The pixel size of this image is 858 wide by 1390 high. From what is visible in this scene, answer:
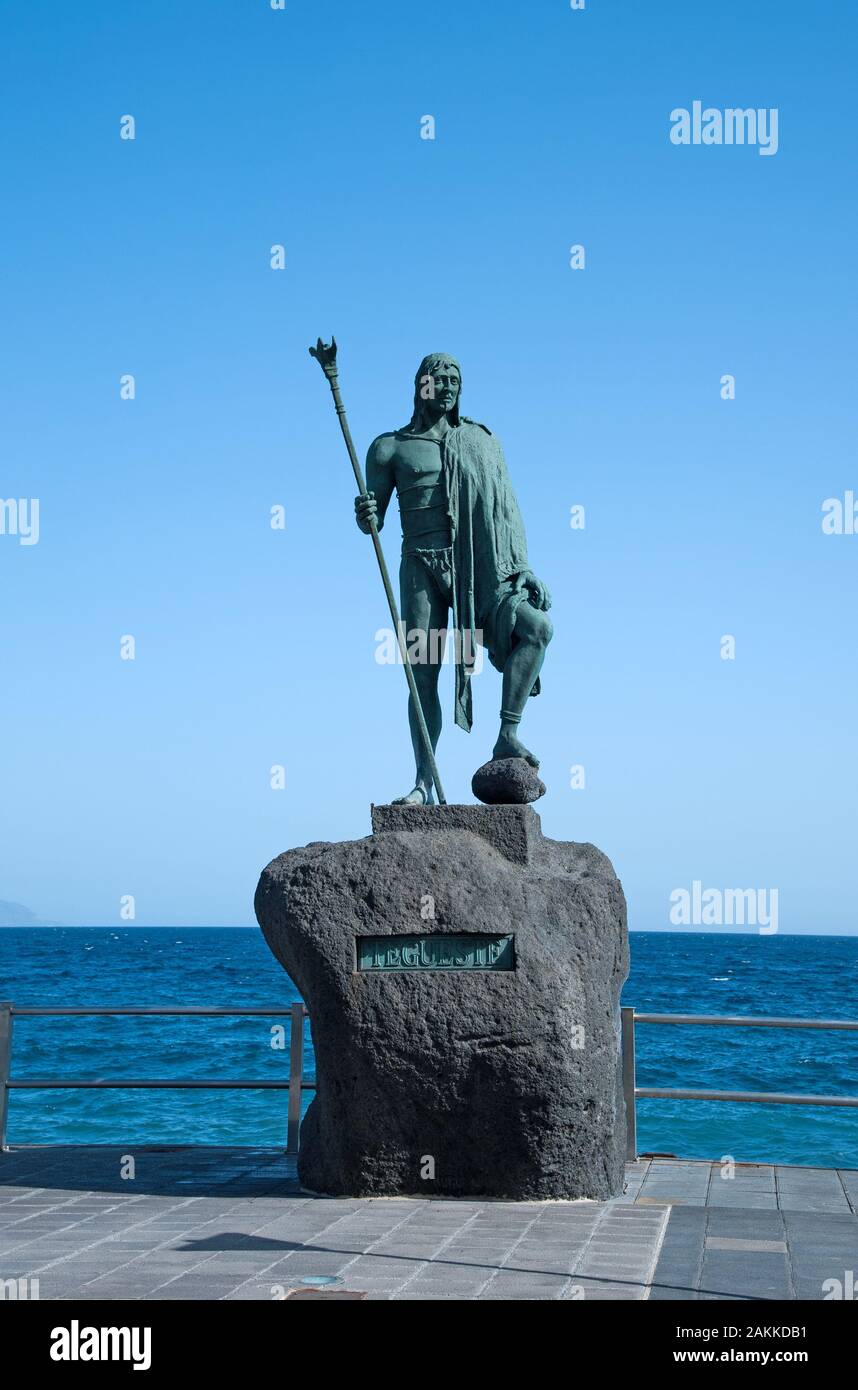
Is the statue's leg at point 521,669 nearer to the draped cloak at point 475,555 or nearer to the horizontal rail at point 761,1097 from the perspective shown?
the draped cloak at point 475,555

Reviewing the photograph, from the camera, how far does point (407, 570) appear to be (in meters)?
8.75

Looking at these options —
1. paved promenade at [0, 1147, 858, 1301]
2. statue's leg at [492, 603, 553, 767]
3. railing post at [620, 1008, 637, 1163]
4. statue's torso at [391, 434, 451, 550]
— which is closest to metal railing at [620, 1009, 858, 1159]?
railing post at [620, 1008, 637, 1163]

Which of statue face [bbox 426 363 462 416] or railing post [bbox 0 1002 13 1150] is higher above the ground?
statue face [bbox 426 363 462 416]

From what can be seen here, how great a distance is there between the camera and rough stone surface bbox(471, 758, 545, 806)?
8070 millimetres

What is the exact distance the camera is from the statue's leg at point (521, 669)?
27.6 ft

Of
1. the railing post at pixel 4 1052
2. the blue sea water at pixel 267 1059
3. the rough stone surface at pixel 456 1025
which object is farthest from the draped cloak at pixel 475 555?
the blue sea water at pixel 267 1059

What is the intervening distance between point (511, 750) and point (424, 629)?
0.88 m

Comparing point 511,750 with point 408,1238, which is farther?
point 511,750

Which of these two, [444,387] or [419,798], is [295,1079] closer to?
[419,798]

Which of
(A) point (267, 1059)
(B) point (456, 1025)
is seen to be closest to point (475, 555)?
(B) point (456, 1025)

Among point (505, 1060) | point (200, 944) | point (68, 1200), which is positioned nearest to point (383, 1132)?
point (505, 1060)

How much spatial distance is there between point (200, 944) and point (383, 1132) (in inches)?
3127

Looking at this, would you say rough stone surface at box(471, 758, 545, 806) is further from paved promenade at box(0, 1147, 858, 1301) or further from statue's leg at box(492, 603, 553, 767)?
paved promenade at box(0, 1147, 858, 1301)

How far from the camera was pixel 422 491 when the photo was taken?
8680 mm
